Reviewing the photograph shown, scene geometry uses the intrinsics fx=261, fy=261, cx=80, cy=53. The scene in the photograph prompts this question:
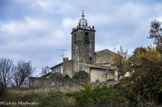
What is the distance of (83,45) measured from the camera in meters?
44.4

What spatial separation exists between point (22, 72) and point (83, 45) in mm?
11070

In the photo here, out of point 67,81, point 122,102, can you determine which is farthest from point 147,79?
point 67,81

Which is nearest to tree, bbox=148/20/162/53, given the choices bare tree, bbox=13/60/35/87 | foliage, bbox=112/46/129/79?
foliage, bbox=112/46/129/79

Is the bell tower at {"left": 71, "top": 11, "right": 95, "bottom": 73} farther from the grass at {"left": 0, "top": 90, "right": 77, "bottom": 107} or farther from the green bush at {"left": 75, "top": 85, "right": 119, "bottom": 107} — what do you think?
the green bush at {"left": 75, "top": 85, "right": 119, "bottom": 107}

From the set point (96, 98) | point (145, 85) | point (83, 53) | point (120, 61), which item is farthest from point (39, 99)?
point (83, 53)

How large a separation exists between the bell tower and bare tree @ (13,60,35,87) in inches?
300

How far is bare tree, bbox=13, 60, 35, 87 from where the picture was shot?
130 feet

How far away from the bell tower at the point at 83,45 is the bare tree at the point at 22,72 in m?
7.62

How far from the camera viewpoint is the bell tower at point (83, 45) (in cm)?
4397

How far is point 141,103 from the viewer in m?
13.1

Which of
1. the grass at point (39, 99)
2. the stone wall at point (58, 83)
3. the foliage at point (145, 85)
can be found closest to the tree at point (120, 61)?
the stone wall at point (58, 83)

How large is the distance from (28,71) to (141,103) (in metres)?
31.9

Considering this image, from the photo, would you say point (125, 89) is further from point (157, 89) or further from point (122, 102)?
point (157, 89)

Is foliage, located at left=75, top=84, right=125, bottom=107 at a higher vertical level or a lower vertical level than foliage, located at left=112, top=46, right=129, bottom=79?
lower
